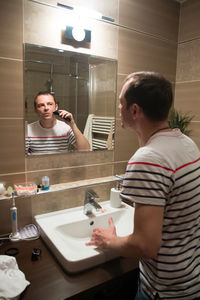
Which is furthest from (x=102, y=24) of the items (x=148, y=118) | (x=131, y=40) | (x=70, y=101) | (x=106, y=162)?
(x=148, y=118)

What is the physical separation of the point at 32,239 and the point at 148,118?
3.23 ft

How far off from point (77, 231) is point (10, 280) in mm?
545

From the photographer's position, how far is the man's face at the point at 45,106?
1.50 metres

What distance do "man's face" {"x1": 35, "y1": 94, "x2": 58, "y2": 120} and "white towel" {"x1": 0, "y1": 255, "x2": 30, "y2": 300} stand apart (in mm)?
856

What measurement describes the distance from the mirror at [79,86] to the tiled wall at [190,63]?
72cm

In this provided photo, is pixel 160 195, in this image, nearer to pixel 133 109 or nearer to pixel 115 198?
pixel 133 109

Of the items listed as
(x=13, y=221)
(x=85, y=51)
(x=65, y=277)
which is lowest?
(x=65, y=277)

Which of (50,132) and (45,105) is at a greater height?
(45,105)

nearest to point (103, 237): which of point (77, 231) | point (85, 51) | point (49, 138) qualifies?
point (77, 231)

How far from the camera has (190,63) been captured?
6.72 ft

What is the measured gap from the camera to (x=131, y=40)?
1829 mm

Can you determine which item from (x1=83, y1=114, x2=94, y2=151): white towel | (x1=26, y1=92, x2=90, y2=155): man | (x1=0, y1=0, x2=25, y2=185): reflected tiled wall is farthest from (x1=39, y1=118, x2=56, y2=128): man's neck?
(x1=83, y1=114, x2=94, y2=151): white towel

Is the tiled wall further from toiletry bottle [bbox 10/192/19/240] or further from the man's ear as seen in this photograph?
toiletry bottle [bbox 10/192/19/240]

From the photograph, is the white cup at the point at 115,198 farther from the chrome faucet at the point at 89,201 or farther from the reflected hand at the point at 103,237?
the reflected hand at the point at 103,237
